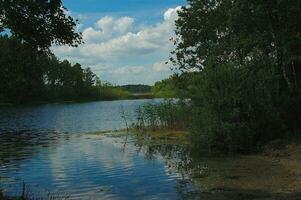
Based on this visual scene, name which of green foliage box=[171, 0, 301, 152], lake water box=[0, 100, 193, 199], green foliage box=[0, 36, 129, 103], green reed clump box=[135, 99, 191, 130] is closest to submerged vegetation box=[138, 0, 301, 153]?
green foliage box=[171, 0, 301, 152]

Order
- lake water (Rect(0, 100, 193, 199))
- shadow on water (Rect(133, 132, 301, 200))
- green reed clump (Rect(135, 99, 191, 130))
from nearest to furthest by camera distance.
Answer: shadow on water (Rect(133, 132, 301, 200)) → lake water (Rect(0, 100, 193, 199)) → green reed clump (Rect(135, 99, 191, 130))

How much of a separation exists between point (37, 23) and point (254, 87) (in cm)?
1545

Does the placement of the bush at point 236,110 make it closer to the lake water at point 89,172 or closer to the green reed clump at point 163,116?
the lake water at point 89,172

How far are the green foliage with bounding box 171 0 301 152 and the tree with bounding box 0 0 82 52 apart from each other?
501 inches

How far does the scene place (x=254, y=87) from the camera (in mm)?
26297

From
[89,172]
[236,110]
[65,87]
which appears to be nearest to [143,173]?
[89,172]

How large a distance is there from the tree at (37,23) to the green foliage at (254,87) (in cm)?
1272

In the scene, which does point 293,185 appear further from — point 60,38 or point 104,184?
point 60,38

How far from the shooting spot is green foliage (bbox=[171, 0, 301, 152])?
25.7 m

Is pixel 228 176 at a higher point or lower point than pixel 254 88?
lower

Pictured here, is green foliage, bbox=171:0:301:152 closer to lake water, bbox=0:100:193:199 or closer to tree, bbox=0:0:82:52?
lake water, bbox=0:100:193:199

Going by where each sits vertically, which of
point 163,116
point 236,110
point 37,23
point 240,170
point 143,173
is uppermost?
point 37,23

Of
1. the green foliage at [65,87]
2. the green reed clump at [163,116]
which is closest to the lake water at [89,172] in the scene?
the green reed clump at [163,116]

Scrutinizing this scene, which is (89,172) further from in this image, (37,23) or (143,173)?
(37,23)
